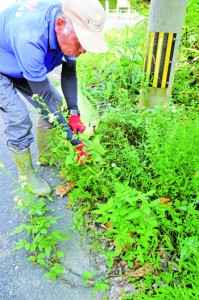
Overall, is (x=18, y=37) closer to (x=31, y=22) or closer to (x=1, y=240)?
(x=31, y=22)

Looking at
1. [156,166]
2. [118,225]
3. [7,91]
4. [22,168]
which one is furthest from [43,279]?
[7,91]

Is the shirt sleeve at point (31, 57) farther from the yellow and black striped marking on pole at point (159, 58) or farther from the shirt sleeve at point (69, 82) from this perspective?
the yellow and black striped marking on pole at point (159, 58)

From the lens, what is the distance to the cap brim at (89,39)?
5.88ft

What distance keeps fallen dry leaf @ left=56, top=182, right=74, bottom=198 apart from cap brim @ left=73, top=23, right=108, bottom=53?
1334mm

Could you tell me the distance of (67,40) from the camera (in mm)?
1918

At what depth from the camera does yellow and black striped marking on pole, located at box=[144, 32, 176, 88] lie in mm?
3016

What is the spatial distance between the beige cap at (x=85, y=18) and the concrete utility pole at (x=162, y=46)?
46.2 inches

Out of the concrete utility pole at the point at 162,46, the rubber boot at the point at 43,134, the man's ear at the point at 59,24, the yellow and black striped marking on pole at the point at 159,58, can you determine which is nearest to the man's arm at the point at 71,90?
the rubber boot at the point at 43,134

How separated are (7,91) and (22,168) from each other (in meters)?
0.71

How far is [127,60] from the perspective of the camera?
3957 millimetres

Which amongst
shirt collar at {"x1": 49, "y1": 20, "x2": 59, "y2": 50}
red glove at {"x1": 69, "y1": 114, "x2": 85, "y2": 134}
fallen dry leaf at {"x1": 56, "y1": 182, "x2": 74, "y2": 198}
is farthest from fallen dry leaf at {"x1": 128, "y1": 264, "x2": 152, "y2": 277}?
shirt collar at {"x1": 49, "y1": 20, "x2": 59, "y2": 50}

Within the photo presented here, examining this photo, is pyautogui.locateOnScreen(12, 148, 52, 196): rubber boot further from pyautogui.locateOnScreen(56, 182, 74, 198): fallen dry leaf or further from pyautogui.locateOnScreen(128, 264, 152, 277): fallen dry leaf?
pyautogui.locateOnScreen(128, 264, 152, 277): fallen dry leaf

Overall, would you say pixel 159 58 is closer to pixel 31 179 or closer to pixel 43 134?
pixel 43 134

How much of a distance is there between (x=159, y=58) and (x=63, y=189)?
1.81 meters
